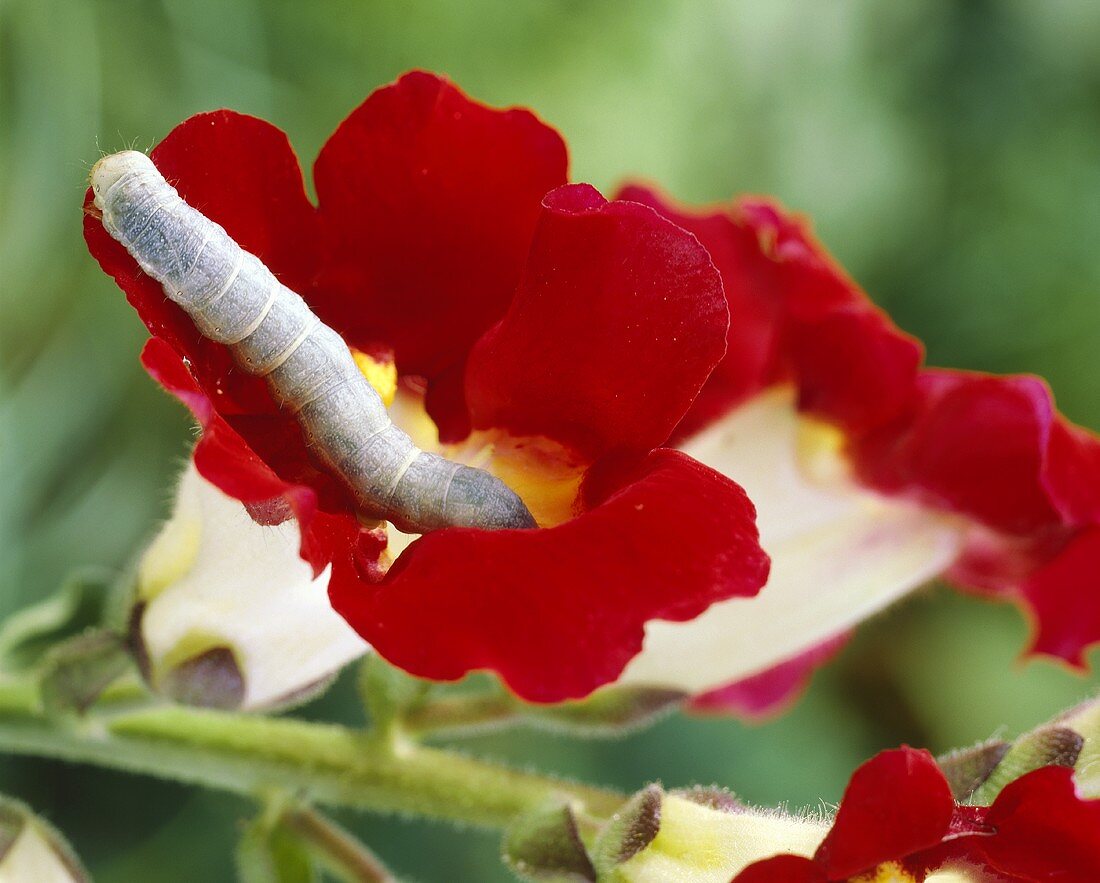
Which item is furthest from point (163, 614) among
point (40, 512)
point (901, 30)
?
point (901, 30)

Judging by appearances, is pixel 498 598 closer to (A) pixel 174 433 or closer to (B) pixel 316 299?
(B) pixel 316 299

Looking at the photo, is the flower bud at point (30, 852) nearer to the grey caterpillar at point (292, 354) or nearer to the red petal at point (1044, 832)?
the grey caterpillar at point (292, 354)

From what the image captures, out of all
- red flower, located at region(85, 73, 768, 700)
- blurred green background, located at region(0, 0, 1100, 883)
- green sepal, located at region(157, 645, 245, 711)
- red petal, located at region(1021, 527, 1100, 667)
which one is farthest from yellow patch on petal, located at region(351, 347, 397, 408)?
blurred green background, located at region(0, 0, 1100, 883)

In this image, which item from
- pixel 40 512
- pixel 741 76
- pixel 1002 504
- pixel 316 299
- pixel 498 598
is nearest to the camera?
pixel 498 598

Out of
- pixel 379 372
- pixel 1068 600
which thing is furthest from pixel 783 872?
pixel 1068 600

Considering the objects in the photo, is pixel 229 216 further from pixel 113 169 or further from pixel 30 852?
pixel 30 852

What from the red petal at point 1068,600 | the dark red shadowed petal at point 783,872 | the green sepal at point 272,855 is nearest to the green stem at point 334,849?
the green sepal at point 272,855
